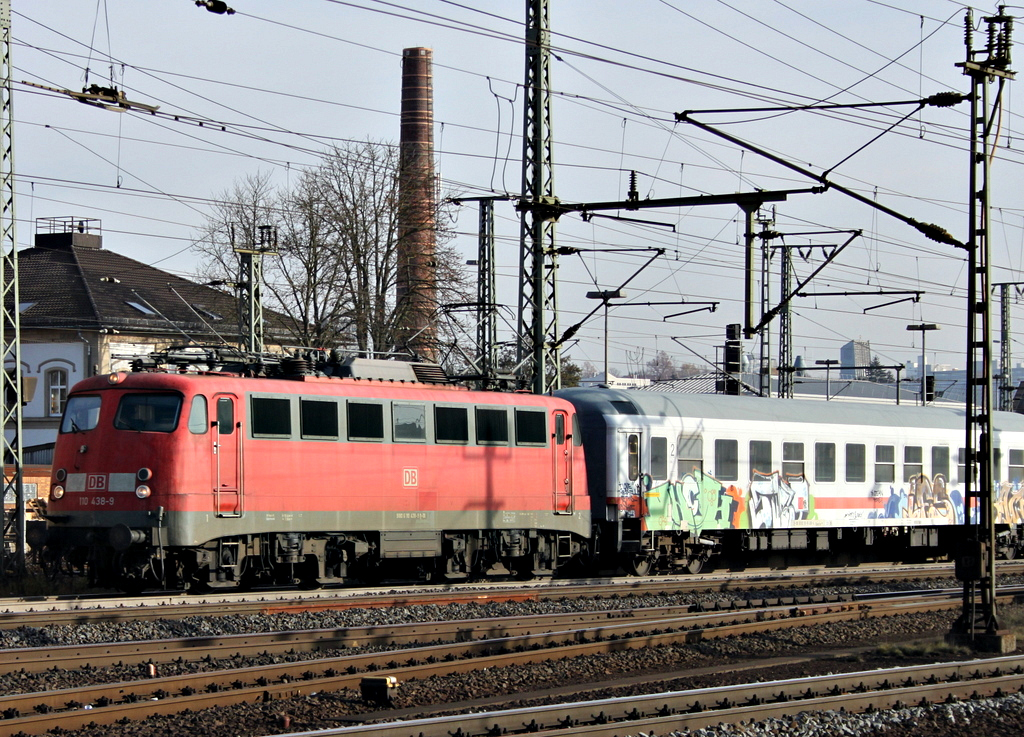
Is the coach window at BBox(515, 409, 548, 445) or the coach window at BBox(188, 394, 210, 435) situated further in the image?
the coach window at BBox(515, 409, 548, 445)

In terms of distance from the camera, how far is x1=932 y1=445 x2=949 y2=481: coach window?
28750 millimetres

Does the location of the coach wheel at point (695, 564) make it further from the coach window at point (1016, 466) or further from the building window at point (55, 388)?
the building window at point (55, 388)

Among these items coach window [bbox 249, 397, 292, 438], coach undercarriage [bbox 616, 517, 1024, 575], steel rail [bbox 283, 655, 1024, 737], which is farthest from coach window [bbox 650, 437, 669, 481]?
steel rail [bbox 283, 655, 1024, 737]

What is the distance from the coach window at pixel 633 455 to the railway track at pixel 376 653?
564 centimetres

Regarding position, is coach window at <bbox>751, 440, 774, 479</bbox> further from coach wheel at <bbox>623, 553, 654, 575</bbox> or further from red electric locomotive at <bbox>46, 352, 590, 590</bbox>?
red electric locomotive at <bbox>46, 352, 590, 590</bbox>

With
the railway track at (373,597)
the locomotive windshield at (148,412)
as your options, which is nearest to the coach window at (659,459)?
the railway track at (373,597)

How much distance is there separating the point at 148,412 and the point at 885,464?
17.0 meters

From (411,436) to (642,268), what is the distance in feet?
31.3

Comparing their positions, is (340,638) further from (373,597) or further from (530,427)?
(530,427)

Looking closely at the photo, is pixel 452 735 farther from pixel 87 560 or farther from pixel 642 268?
pixel 642 268

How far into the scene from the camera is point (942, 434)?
28922 mm

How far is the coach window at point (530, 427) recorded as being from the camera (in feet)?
69.7

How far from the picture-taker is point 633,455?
76.2 feet

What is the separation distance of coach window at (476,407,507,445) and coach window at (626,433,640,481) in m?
3.10
